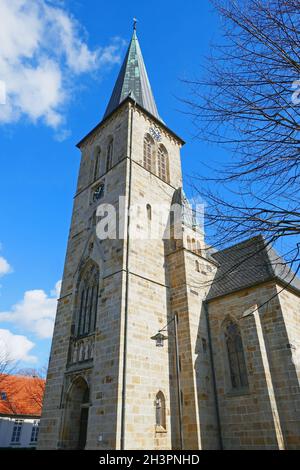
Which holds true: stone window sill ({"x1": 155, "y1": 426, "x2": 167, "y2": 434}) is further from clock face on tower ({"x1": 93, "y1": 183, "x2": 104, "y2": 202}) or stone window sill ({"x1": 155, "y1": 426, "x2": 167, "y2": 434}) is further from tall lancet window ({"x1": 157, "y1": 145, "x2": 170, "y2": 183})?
tall lancet window ({"x1": 157, "y1": 145, "x2": 170, "y2": 183})

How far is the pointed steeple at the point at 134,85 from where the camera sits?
67.4 feet

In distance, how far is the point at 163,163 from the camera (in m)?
18.7

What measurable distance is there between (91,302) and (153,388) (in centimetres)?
432

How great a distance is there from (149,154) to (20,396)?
21.3 meters

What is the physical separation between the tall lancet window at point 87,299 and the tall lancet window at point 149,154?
20.3 feet

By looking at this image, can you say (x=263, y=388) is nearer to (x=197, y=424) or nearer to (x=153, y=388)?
(x=197, y=424)

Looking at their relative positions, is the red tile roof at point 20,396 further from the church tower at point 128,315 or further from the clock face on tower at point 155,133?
the clock face on tower at point 155,133

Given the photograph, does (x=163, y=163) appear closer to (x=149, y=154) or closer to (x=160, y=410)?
(x=149, y=154)

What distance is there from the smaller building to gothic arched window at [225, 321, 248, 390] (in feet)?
59.8

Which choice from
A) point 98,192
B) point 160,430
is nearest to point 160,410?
point 160,430

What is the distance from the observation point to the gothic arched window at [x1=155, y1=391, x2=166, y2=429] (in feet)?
34.7

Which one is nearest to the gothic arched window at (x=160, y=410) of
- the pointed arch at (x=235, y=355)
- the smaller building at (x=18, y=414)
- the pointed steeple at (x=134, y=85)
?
the pointed arch at (x=235, y=355)

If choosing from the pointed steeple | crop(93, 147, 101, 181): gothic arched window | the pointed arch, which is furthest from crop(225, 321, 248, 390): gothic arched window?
the pointed steeple
